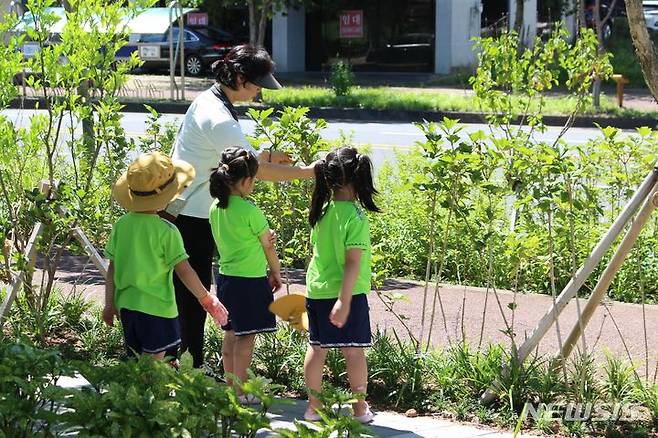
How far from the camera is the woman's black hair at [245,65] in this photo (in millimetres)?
5543

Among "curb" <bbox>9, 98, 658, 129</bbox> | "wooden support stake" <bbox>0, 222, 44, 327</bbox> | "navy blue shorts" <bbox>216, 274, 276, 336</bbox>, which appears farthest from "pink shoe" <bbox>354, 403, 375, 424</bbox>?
"curb" <bbox>9, 98, 658, 129</bbox>

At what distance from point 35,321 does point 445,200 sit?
2.60 metres

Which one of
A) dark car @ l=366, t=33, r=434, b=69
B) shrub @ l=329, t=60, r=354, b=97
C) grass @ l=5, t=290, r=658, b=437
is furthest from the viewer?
dark car @ l=366, t=33, r=434, b=69

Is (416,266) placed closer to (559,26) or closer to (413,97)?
(559,26)

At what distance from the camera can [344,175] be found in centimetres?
510

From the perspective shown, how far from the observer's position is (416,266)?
8.89m

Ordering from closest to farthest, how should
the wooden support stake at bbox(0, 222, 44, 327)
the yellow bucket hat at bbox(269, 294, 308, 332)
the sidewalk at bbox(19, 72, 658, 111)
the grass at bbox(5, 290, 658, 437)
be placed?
the grass at bbox(5, 290, 658, 437) < the yellow bucket hat at bbox(269, 294, 308, 332) < the wooden support stake at bbox(0, 222, 44, 327) < the sidewalk at bbox(19, 72, 658, 111)

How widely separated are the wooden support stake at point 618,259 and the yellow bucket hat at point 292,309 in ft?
4.40

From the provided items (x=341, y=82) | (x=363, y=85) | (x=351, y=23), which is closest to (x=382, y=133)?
(x=341, y=82)

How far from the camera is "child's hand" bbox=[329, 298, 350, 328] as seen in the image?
5047 millimetres

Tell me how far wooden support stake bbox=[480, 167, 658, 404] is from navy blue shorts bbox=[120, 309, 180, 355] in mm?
1652

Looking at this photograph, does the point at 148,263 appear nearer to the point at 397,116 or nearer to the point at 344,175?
the point at 344,175

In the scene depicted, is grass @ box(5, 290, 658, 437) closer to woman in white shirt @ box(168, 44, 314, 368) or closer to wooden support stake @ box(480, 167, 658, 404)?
wooden support stake @ box(480, 167, 658, 404)

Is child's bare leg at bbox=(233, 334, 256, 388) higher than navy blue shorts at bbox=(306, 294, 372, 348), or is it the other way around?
navy blue shorts at bbox=(306, 294, 372, 348)
